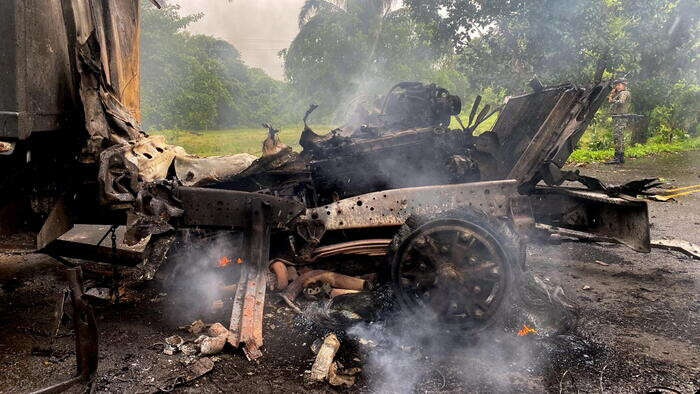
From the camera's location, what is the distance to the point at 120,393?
2588 mm

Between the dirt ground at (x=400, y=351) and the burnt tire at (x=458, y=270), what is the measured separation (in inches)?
8.5

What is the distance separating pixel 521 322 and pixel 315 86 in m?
20.8

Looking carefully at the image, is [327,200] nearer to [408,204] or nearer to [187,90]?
[408,204]

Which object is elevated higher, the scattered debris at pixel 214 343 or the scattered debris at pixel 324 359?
the scattered debris at pixel 214 343

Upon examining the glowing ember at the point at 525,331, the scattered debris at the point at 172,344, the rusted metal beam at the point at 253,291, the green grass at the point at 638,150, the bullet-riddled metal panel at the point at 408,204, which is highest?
the green grass at the point at 638,150

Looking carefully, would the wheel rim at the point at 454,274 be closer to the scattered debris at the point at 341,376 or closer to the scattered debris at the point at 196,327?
the scattered debris at the point at 341,376

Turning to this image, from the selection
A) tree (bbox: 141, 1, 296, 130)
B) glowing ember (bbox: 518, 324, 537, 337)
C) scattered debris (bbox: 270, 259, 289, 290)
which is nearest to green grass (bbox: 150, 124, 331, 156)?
tree (bbox: 141, 1, 296, 130)

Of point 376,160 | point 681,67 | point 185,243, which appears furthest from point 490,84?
point 185,243

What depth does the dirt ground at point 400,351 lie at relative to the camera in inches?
107

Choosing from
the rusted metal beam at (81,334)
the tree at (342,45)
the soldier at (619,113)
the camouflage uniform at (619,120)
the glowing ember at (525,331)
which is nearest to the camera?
the rusted metal beam at (81,334)

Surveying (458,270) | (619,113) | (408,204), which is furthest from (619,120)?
(458,270)

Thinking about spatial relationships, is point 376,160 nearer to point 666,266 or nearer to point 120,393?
point 120,393

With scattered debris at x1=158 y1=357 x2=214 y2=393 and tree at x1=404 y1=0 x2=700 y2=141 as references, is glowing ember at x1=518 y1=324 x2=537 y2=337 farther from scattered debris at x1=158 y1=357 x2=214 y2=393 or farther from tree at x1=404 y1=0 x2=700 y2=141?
tree at x1=404 y1=0 x2=700 y2=141

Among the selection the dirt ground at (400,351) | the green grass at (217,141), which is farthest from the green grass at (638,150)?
the dirt ground at (400,351)
